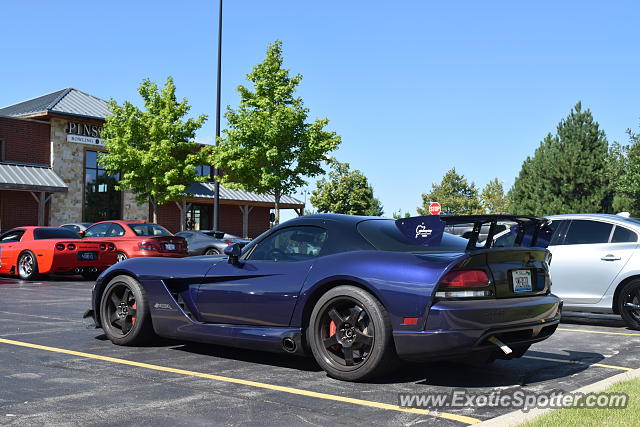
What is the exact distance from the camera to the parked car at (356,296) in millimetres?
4684

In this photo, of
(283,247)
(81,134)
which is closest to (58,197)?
(81,134)

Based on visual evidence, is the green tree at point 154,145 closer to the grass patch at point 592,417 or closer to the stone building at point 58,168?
the stone building at point 58,168

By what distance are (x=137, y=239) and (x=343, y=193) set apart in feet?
188

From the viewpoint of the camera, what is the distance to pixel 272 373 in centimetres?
539

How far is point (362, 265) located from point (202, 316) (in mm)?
1709

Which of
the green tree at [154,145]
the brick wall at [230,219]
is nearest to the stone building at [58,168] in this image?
the brick wall at [230,219]

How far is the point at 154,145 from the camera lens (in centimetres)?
3036

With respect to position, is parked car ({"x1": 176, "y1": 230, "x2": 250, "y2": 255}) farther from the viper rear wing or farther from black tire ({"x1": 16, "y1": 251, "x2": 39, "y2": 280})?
the viper rear wing

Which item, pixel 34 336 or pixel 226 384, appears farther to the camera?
pixel 34 336

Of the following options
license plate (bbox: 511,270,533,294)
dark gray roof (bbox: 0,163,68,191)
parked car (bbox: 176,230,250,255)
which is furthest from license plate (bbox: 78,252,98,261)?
dark gray roof (bbox: 0,163,68,191)

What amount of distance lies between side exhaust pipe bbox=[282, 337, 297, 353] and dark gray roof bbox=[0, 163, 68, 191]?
86.8 ft

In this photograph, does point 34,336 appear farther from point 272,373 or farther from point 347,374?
point 347,374

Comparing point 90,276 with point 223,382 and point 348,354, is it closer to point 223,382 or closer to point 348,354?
point 223,382

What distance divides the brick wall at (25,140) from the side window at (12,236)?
16.3 metres
